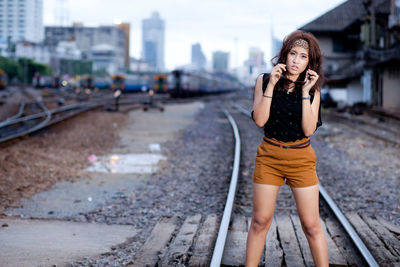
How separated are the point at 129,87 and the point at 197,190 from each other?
170ft

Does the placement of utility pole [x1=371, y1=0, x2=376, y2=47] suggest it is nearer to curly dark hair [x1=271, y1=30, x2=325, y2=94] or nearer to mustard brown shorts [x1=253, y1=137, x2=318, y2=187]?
curly dark hair [x1=271, y1=30, x2=325, y2=94]

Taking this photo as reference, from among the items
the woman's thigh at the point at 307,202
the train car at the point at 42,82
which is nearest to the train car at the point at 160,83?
the train car at the point at 42,82

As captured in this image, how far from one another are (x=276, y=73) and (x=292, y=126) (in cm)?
38

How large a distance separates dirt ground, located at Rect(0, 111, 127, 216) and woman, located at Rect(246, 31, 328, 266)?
11.7ft

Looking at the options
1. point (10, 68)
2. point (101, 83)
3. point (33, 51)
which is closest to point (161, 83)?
point (101, 83)

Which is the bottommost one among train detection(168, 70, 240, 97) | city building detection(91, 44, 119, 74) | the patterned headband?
the patterned headband

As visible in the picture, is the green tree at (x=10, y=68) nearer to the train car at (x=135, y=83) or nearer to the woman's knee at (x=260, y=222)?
the train car at (x=135, y=83)

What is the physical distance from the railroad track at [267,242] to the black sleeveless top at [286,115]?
1211 mm

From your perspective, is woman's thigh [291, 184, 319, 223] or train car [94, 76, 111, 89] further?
train car [94, 76, 111, 89]

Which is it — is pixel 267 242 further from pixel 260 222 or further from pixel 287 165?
pixel 287 165

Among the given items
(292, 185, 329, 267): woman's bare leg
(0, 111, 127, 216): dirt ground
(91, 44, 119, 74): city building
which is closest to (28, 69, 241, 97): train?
(0, 111, 127, 216): dirt ground

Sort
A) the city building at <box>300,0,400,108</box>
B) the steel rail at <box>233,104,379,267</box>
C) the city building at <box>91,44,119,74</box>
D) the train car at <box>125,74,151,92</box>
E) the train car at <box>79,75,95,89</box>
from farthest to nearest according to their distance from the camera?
the city building at <box>91,44,119,74</box> → the train car at <box>79,75,95,89</box> → the train car at <box>125,74,151,92</box> → the city building at <box>300,0,400,108</box> → the steel rail at <box>233,104,379,267</box>

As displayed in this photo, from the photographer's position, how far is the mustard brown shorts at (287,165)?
2.92m

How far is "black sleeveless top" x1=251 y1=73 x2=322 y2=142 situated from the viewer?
2.91 m
